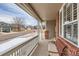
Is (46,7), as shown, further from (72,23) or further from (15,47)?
(15,47)

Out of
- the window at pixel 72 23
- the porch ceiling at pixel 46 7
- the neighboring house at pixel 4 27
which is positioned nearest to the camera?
the neighboring house at pixel 4 27

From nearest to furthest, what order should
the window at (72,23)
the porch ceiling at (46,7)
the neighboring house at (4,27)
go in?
the neighboring house at (4,27)
the window at (72,23)
the porch ceiling at (46,7)

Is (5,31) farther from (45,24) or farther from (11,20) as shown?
(45,24)

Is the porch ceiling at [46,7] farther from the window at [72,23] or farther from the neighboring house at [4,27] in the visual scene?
the neighboring house at [4,27]

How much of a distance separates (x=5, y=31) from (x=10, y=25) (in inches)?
9.8

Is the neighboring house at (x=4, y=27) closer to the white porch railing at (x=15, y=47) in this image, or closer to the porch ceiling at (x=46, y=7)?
the white porch railing at (x=15, y=47)

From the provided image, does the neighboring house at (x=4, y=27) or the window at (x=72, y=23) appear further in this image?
the window at (x=72, y=23)

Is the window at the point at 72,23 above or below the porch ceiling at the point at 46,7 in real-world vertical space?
below

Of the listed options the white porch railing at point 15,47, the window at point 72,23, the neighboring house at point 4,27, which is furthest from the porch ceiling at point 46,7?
the neighboring house at point 4,27

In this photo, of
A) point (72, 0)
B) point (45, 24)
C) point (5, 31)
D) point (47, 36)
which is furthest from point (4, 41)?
point (45, 24)

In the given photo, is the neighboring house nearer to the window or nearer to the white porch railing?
the white porch railing

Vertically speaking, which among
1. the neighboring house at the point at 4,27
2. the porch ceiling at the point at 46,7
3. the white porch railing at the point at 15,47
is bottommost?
the white porch railing at the point at 15,47

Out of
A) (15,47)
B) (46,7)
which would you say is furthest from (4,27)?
(46,7)

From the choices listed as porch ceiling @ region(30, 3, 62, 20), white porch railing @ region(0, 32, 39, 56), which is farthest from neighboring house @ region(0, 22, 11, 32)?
porch ceiling @ region(30, 3, 62, 20)
